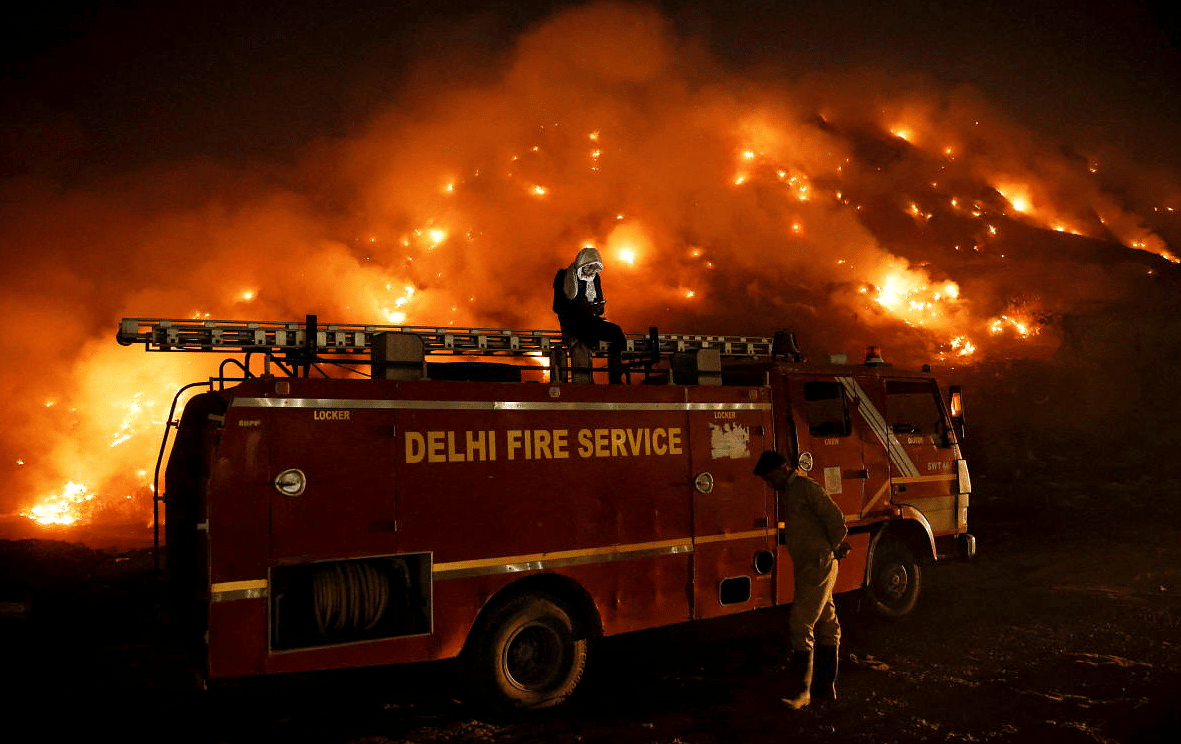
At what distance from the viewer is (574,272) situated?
22.0 ft

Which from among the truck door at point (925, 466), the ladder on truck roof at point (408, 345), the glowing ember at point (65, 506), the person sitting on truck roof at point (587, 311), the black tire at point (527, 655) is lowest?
the black tire at point (527, 655)

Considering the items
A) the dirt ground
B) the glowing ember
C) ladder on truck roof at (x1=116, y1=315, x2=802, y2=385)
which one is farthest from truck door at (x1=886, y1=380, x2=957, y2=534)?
the glowing ember

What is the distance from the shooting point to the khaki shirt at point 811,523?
535cm

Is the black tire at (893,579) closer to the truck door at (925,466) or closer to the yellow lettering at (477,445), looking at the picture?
the truck door at (925,466)

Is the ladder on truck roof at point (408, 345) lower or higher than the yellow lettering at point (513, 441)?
Result: higher

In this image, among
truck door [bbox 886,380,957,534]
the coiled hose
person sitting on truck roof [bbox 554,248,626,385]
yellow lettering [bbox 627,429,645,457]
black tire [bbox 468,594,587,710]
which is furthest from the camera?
truck door [bbox 886,380,957,534]

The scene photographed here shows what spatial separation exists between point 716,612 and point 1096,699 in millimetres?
2743

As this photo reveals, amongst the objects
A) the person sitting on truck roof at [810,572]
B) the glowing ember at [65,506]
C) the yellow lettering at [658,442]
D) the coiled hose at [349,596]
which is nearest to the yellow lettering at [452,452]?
the coiled hose at [349,596]

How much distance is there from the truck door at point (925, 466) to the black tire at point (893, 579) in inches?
17.1

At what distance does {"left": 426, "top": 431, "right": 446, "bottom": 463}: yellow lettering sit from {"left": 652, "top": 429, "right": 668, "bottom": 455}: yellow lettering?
5.69 feet

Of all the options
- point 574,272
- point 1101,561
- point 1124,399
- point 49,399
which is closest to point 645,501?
point 574,272

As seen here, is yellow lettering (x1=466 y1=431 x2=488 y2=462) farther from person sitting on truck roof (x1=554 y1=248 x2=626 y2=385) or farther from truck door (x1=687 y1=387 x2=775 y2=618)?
truck door (x1=687 y1=387 x2=775 y2=618)

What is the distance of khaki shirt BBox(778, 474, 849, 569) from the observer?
5348 mm

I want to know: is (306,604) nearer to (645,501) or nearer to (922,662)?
(645,501)
